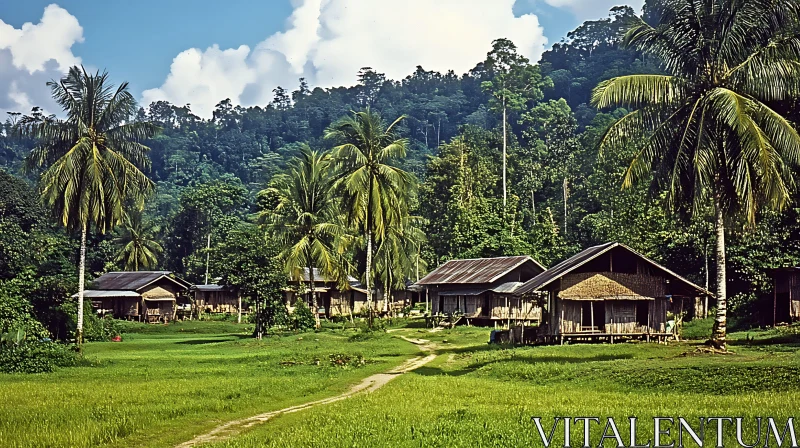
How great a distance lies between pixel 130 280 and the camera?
66000 millimetres

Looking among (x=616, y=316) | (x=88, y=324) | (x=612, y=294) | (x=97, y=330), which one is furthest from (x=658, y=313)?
(x=88, y=324)

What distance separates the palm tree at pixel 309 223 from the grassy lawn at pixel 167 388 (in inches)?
431

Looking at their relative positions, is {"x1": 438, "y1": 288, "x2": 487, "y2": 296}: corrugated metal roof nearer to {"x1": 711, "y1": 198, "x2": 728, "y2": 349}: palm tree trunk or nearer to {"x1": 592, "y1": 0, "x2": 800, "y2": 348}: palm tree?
A: {"x1": 592, "y1": 0, "x2": 800, "y2": 348}: palm tree

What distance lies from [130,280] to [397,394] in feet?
166

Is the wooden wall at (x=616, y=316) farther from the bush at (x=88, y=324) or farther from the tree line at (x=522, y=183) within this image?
the bush at (x=88, y=324)

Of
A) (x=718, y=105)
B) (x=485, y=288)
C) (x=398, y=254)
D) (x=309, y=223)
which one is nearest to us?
(x=718, y=105)

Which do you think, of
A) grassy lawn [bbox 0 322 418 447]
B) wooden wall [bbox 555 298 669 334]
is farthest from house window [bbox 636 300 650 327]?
grassy lawn [bbox 0 322 418 447]

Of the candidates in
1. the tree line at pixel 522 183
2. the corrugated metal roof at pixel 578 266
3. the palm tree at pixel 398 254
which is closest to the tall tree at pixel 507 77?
the tree line at pixel 522 183

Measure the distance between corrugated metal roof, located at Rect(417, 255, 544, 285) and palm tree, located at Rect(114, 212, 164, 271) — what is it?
34.3 metres

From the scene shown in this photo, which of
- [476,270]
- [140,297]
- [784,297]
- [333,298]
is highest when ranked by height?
[476,270]

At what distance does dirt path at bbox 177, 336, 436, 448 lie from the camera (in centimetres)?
1523

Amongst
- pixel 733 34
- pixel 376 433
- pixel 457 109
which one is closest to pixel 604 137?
pixel 733 34

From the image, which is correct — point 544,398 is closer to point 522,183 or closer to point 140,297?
point 140,297

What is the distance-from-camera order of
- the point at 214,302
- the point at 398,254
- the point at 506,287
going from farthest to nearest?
1. the point at 214,302
2. the point at 398,254
3. the point at 506,287
